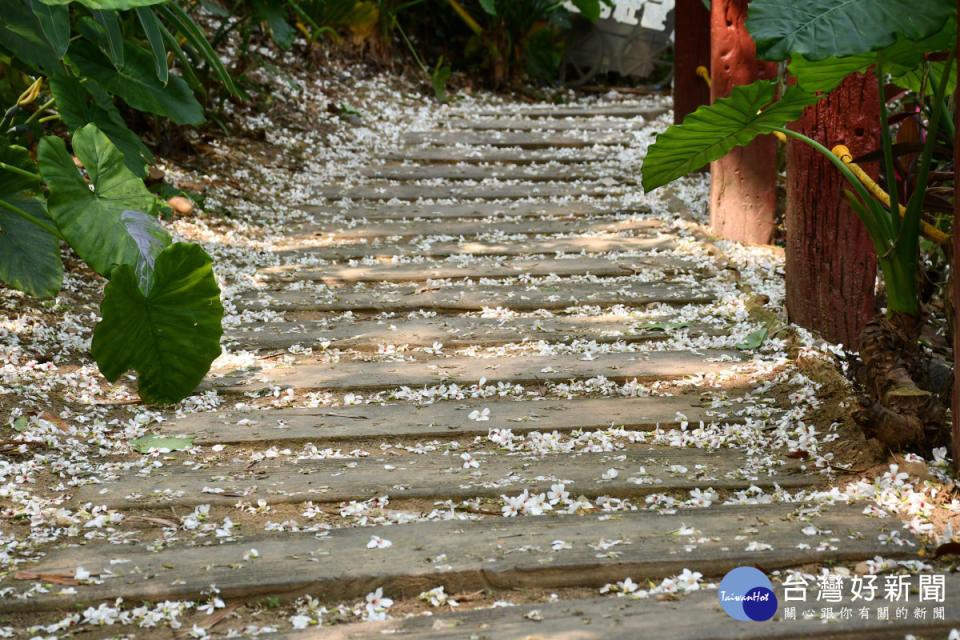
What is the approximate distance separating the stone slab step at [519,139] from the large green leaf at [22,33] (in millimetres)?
3359

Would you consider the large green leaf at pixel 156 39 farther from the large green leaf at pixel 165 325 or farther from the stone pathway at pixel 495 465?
the stone pathway at pixel 495 465

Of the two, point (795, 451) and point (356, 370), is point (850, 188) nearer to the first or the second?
point (795, 451)

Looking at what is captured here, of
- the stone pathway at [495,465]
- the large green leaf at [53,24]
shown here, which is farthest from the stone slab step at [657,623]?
the large green leaf at [53,24]

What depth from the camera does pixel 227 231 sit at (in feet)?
13.4

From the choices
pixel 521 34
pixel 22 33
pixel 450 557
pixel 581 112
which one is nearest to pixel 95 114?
pixel 22 33

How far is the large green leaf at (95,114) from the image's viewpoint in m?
2.61

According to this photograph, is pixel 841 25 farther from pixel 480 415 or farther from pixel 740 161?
pixel 740 161

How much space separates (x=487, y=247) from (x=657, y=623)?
2.55 meters

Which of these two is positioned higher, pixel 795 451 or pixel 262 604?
pixel 795 451

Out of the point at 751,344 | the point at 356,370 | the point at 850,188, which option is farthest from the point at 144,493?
the point at 850,188

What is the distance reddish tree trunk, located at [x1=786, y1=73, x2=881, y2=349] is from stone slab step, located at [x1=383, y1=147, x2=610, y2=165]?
2765 mm

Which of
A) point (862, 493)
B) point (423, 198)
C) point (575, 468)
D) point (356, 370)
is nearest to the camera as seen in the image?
point (862, 493)

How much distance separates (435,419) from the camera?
7.85 ft

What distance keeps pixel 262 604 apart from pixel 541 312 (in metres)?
1.77
